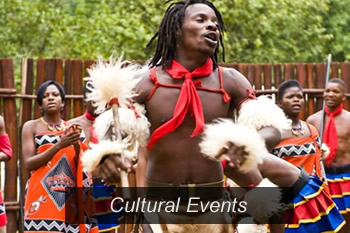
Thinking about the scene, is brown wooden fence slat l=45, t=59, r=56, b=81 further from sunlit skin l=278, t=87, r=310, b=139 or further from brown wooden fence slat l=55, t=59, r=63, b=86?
sunlit skin l=278, t=87, r=310, b=139

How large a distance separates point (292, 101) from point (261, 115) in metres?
4.55

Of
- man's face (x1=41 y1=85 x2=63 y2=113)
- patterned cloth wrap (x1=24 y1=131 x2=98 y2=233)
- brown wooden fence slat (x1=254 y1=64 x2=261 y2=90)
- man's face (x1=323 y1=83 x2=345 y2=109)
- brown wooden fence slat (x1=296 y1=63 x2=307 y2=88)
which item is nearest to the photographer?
patterned cloth wrap (x1=24 y1=131 x2=98 y2=233)

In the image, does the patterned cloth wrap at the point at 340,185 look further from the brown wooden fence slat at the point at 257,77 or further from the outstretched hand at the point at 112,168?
the outstretched hand at the point at 112,168

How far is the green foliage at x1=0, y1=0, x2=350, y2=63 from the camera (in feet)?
55.4

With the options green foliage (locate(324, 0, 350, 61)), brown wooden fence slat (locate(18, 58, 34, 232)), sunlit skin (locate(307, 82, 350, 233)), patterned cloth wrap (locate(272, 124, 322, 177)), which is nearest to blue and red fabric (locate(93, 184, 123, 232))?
patterned cloth wrap (locate(272, 124, 322, 177))

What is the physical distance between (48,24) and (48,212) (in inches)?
378

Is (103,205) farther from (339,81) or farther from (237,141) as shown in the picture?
(237,141)

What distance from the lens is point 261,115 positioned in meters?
5.50

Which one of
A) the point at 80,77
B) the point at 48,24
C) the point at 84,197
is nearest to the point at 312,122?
the point at 80,77

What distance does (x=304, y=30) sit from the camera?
19.7 metres

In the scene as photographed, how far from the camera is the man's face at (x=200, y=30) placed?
5.60m

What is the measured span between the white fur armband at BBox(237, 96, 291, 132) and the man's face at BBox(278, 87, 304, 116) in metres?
4.32

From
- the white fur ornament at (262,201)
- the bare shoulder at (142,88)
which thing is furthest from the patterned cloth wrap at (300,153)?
the bare shoulder at (142,88)

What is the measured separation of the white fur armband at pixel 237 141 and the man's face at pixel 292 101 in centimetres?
497
